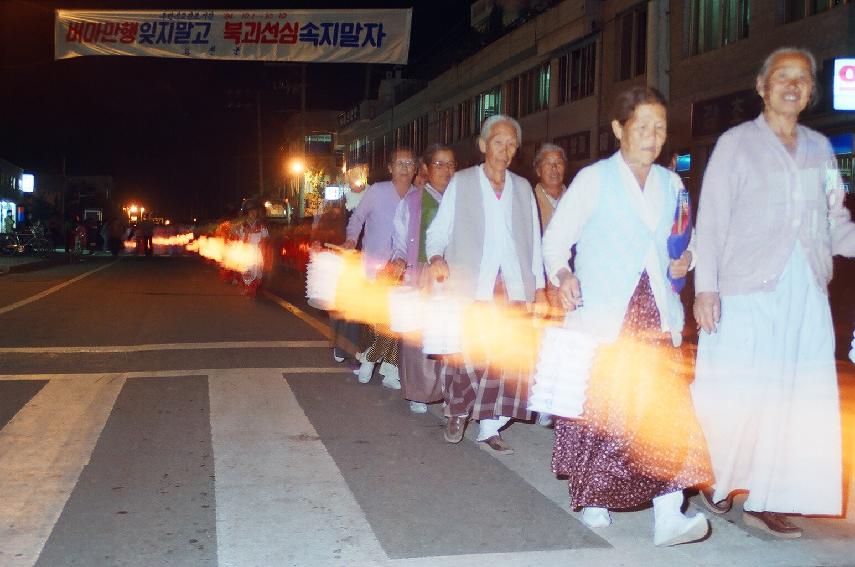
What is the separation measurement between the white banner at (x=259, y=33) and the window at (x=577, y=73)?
994 centimetres

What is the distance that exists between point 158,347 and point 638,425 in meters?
7.28

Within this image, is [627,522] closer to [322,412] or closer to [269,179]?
[322,412]

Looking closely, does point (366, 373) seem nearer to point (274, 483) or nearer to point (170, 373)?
point (170, 373)

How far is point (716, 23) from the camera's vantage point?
68.1 ft

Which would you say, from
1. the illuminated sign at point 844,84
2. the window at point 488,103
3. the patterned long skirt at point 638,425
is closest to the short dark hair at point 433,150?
the patterned long skirt at point 638,425

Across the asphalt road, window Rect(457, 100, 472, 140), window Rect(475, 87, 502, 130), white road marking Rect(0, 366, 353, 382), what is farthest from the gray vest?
window Rect(457, 100, 472, 140)

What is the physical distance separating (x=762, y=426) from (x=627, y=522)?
0.74 meters

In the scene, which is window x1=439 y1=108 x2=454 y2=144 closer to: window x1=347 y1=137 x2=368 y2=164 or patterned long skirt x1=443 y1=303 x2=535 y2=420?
window x1=347 y1=137 x2=368 y2=164

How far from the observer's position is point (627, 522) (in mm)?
4500

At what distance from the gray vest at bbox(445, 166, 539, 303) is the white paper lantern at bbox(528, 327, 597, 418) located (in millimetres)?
1631

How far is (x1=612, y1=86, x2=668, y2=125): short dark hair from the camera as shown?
14.1ft

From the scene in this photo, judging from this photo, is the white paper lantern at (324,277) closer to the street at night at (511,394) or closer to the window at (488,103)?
the street at night at (511,394)

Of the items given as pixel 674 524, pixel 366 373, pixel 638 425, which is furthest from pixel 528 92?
pixel 674 524

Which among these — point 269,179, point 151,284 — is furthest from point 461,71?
point 269,179
